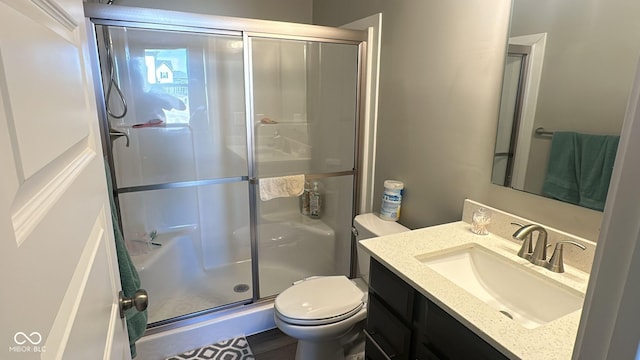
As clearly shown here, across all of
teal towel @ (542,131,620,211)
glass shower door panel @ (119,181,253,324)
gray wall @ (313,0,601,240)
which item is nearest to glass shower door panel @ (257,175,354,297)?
glass shower door panel @ (119,181,253,324)

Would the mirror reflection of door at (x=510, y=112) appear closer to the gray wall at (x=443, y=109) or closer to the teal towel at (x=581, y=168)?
the gray wall at (x=443, y=109)

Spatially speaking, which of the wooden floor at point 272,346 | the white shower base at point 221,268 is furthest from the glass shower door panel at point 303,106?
the wooden floor at point 272,346

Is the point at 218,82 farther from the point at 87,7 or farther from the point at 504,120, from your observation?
the point at 504,120

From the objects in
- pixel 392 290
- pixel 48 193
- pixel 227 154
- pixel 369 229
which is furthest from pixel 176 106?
pixel 48 193

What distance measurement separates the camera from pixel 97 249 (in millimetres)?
656

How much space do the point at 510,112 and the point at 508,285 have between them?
664 millimetres

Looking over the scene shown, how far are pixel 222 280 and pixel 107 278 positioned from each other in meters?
1.96

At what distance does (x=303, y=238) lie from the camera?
2.79 m

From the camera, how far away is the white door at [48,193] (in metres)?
0.30

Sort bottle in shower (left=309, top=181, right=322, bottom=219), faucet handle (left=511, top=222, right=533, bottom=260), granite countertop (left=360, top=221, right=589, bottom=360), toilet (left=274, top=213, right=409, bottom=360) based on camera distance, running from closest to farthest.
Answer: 1. granite countertop (left=360, top=221, right=589, bottom=360)
2. faucet handle (left=511, top=222, right=533, bottom=260)
3. toilet (left=274, top=213, right=409, bottom=360)
4. bottle in shower (left=309, top=181, right=322, bottom=219)

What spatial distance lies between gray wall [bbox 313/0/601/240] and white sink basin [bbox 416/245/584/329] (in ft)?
0.74

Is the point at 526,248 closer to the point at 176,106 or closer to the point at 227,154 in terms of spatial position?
the point at 227,154

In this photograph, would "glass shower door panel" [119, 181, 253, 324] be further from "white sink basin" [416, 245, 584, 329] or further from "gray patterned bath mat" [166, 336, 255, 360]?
"white sink basin" [416, 245, 584, 329]

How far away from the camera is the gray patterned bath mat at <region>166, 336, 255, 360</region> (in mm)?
1925
